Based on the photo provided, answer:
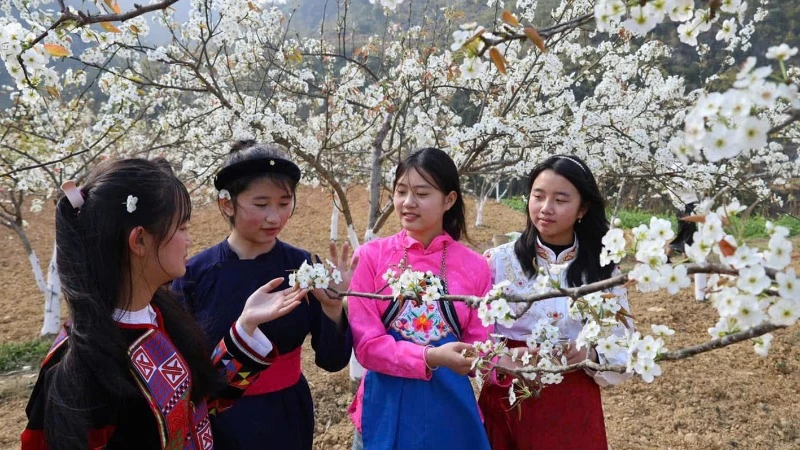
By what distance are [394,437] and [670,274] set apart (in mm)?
1093

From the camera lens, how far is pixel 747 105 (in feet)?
2.27

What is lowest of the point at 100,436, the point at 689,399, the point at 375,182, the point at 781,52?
the point at 689,399

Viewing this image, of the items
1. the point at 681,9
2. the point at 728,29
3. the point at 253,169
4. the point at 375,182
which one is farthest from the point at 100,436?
the point at 375,182

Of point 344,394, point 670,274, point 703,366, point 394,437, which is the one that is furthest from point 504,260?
point 703,366

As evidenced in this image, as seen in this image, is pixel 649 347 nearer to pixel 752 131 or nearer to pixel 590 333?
pixel 590 333

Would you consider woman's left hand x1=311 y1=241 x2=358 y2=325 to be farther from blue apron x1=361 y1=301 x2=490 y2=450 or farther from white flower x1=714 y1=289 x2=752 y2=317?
white flower x1=714 y1=289 x2=752 y2=317

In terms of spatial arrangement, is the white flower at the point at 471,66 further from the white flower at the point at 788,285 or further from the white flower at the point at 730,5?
the white flower at the point at 788,285

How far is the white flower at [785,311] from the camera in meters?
0.79

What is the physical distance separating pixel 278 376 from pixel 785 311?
4.71ft

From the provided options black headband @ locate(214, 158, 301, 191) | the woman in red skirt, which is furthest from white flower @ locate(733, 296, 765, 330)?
black headband @ locate(214, 158, 301, 191)

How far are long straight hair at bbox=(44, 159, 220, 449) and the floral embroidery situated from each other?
691 mm

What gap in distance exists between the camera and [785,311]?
80 centimetres

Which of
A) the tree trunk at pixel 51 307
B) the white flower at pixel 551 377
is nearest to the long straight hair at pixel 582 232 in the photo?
the white flower at pixel 551 377

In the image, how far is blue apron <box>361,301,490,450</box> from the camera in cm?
166
